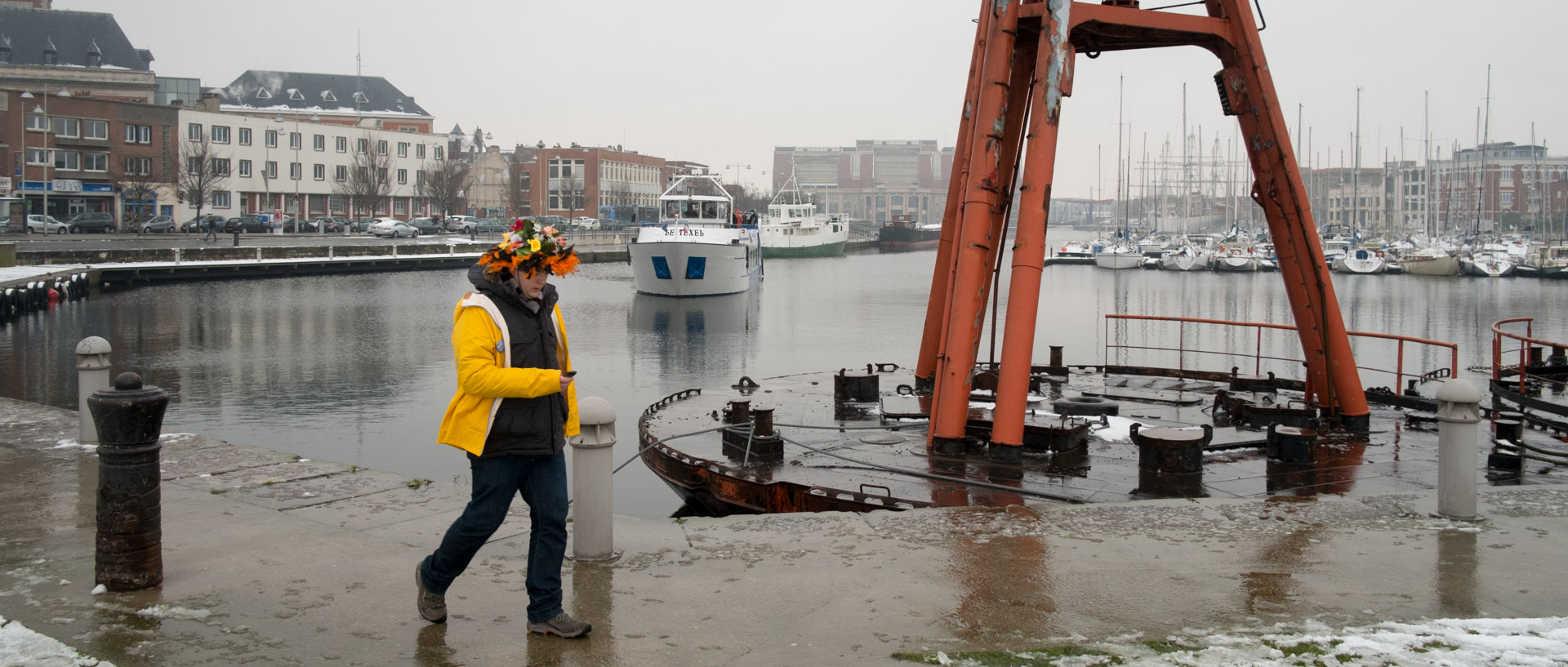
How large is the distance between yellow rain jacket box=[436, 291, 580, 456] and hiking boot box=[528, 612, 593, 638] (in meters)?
0.91

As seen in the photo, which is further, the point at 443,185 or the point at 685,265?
the point at 443,185

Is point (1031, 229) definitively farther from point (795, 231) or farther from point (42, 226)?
point (795, 231)

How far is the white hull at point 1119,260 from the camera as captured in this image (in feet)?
314

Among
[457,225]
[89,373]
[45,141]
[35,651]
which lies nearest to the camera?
[35,651]

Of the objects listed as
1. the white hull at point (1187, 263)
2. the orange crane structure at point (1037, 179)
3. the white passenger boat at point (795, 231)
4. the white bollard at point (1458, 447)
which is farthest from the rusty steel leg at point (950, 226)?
the white passenger boat at point (795, 231)

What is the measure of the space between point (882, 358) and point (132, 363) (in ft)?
63.6

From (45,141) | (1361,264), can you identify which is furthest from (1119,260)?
(45,141)

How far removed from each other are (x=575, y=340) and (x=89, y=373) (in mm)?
26612

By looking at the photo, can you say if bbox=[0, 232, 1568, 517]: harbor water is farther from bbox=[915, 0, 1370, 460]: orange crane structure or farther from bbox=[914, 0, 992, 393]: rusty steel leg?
bbox=[915, 0, 1370, 460]: orange crane structure

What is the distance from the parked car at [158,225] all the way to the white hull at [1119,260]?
7185 cm

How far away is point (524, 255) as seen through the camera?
A: 5.53m

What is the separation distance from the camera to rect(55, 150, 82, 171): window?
8206 cm

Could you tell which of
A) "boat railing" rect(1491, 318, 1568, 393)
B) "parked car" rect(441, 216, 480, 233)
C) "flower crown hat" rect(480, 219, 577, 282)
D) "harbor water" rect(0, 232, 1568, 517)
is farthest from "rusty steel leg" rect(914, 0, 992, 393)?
"parked car" rect(441, 216, 480, 233)

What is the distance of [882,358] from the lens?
1303 inches
